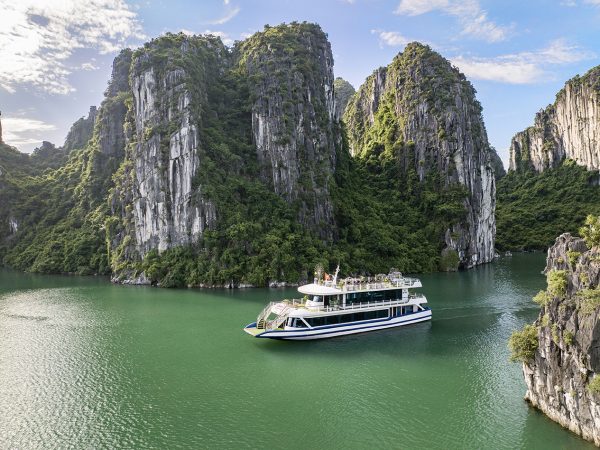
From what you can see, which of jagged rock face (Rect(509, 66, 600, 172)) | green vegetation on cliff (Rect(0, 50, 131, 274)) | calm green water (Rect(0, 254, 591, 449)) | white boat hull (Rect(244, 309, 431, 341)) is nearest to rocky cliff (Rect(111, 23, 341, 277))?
green vegetation on cliff (Rect(0, 50, 131, 274))

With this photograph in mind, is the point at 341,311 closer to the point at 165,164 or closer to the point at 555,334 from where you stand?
the point at 555,334

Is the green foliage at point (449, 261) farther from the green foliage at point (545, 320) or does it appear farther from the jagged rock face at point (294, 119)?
the green foliage at point (545, 320)

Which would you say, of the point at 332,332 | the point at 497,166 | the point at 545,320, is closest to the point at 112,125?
the point at 332,332

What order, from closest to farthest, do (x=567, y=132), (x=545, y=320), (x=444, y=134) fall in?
(x=545, y=320) → (x=444, y=134) → (x=567, y=132)

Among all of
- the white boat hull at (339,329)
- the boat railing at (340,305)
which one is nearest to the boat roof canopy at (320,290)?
the boat railing at (340,305)

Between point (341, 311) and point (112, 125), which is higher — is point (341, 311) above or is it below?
below

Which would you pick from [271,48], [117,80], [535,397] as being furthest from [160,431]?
[117,80]
